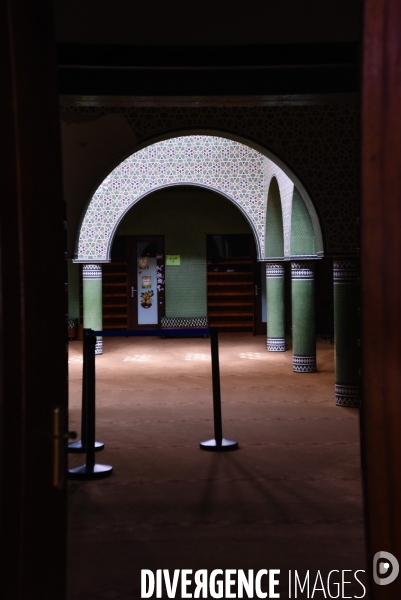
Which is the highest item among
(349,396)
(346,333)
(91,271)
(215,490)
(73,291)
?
(91,271)

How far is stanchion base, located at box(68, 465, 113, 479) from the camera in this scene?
4684 millimetres

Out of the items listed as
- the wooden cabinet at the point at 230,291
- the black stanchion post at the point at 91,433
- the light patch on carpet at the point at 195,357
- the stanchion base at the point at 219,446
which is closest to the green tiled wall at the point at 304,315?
the light patch on carpet at the point at 195,357

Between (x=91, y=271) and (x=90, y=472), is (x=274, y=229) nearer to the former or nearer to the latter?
(x=91, y=271)

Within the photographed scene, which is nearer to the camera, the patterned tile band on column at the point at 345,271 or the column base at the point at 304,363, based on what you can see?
the patterned tile band on column at the point at 345,271

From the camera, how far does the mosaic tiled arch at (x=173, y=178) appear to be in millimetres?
12570

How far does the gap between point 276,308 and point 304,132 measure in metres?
6.25

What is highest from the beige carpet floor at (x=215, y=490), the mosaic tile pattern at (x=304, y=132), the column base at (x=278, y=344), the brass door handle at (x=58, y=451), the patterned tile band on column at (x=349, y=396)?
the mosaic tile pattern at (x=304, y=132)

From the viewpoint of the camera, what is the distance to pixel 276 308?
12.9 meters

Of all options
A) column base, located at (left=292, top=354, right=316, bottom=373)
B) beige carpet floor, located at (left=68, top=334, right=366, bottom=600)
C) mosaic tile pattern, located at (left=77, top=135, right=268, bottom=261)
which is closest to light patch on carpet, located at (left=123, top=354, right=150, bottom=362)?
mosaic tile pattern, located at (left=77, top=135, right=268, bottom=261)

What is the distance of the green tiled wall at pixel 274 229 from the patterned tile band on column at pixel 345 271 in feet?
17.9

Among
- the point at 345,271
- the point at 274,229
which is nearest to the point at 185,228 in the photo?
the point at 274,229

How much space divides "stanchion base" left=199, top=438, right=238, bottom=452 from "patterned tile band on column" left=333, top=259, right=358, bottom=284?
8.64ft

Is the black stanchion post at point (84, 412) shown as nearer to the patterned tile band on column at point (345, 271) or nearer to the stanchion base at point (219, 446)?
the stanchion base at point (219, 446)

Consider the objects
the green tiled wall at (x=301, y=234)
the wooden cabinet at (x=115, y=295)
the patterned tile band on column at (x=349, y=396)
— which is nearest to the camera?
the patterned tile band on column at (x=349, y=396)
